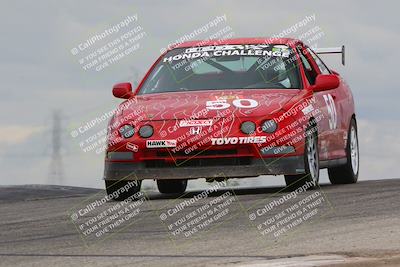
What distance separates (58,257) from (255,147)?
13.4 ft

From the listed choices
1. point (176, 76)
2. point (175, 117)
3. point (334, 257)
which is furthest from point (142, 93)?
point (334, 257)

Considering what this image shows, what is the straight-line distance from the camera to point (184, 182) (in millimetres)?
15117

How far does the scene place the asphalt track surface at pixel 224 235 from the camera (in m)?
7.63

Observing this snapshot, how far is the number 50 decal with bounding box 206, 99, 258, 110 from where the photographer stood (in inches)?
474

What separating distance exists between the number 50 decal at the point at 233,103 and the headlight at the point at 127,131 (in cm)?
81

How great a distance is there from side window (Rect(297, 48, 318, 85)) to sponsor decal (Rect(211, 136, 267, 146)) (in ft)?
6.14

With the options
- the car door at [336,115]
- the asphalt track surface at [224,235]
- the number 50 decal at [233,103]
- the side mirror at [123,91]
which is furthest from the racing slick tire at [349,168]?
the side mirror at [123,91]

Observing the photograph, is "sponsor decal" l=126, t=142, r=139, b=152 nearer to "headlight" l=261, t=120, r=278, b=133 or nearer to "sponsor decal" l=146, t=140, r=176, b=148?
"sponsor decal" l=146, t=140, r=176, b=148

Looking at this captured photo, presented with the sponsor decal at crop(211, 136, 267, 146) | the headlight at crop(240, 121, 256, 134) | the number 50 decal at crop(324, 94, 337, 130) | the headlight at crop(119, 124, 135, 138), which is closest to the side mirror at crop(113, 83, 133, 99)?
the headlight at crop(119, 124, 135, 138)

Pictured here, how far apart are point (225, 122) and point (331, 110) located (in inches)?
81.3

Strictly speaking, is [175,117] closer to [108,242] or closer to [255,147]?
[255,147]

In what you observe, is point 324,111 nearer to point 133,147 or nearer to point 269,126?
point 269,126

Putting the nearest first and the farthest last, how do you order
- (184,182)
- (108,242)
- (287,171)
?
(108,242), (287,171), (184,182)

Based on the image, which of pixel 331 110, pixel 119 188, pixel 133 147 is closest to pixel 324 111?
pixel 331 110
